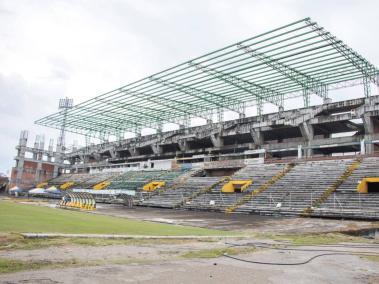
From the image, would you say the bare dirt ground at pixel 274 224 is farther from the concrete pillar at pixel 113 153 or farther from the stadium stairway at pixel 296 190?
the concrete pillar at pixel 113 153

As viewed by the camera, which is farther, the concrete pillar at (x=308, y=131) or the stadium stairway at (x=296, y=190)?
the concrete pillar at (x=308, y=131)

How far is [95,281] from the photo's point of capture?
19.1ft

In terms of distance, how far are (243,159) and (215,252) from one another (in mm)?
38701

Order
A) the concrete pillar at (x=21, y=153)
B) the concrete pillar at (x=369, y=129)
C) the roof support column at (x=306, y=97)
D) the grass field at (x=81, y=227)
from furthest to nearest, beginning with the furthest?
1. the concrete pillar at (x=21, y=153)
2. the roof support column at (x=306, y=97)
3. the concrete pillar at (x=369, y=129)
4. the grass field at (x=81, y=227)

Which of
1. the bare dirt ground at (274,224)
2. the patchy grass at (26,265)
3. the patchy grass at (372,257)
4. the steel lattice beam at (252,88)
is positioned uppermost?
the steel lattice beam at (252,88)

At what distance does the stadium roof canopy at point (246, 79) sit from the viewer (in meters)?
36.0

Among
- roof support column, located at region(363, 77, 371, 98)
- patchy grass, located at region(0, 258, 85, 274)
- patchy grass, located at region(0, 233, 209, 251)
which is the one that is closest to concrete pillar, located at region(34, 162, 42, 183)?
roof support column, located at region(363, 77, 371, 98)

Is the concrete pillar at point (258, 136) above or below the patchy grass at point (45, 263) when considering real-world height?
above

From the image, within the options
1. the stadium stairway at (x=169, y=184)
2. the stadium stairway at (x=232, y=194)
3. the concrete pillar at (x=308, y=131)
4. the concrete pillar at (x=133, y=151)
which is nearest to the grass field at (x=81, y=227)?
the stadium stairway at (x=232, y=194)

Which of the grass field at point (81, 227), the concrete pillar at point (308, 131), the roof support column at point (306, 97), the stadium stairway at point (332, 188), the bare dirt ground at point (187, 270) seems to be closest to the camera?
the bare dirt ground at point (187, 270)

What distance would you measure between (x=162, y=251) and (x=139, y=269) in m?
2.62

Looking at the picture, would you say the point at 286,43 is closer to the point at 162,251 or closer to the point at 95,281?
the point at 162,251

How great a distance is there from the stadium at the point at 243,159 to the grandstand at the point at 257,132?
162mm

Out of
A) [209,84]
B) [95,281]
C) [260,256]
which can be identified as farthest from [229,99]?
[95,281]
